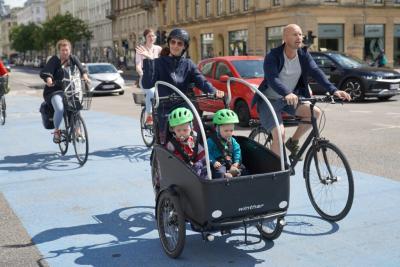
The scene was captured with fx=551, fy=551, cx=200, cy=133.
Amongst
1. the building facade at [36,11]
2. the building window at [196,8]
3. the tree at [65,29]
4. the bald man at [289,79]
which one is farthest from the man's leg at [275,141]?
the building facade at [36,11]

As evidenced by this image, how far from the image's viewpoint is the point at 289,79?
538 centimetres

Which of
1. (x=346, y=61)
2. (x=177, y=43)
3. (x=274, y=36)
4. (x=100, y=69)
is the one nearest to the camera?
(x=177, y=43)

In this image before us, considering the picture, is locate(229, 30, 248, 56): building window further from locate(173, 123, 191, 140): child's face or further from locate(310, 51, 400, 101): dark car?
locate(173, 123, 191, 140): child's face

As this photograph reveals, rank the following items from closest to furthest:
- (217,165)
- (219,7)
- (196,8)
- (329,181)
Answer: (217,165) < (329,181) < (219,7) < (196,8)

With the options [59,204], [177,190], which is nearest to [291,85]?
[177,190]

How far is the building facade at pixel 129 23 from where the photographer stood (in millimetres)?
66625

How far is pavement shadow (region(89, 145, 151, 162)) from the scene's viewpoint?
862 cm

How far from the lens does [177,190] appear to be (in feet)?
13.6

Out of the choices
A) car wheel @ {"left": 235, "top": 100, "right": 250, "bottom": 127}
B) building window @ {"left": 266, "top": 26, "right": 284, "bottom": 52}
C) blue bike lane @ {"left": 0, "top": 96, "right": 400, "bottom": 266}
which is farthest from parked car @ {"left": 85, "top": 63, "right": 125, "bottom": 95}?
building window @ {"left": 266, "top": 26, "right": 284, "bottom": 52}

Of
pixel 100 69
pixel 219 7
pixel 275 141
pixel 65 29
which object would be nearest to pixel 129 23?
pixel 65 29

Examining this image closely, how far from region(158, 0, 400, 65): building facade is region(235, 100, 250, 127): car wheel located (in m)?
24.9

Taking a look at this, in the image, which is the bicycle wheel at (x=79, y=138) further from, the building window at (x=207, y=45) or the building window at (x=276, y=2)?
the building window at (x=207, y=45)

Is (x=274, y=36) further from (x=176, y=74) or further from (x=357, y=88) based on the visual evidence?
(x=176, y=74)

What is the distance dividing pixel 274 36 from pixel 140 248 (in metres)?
37.3
